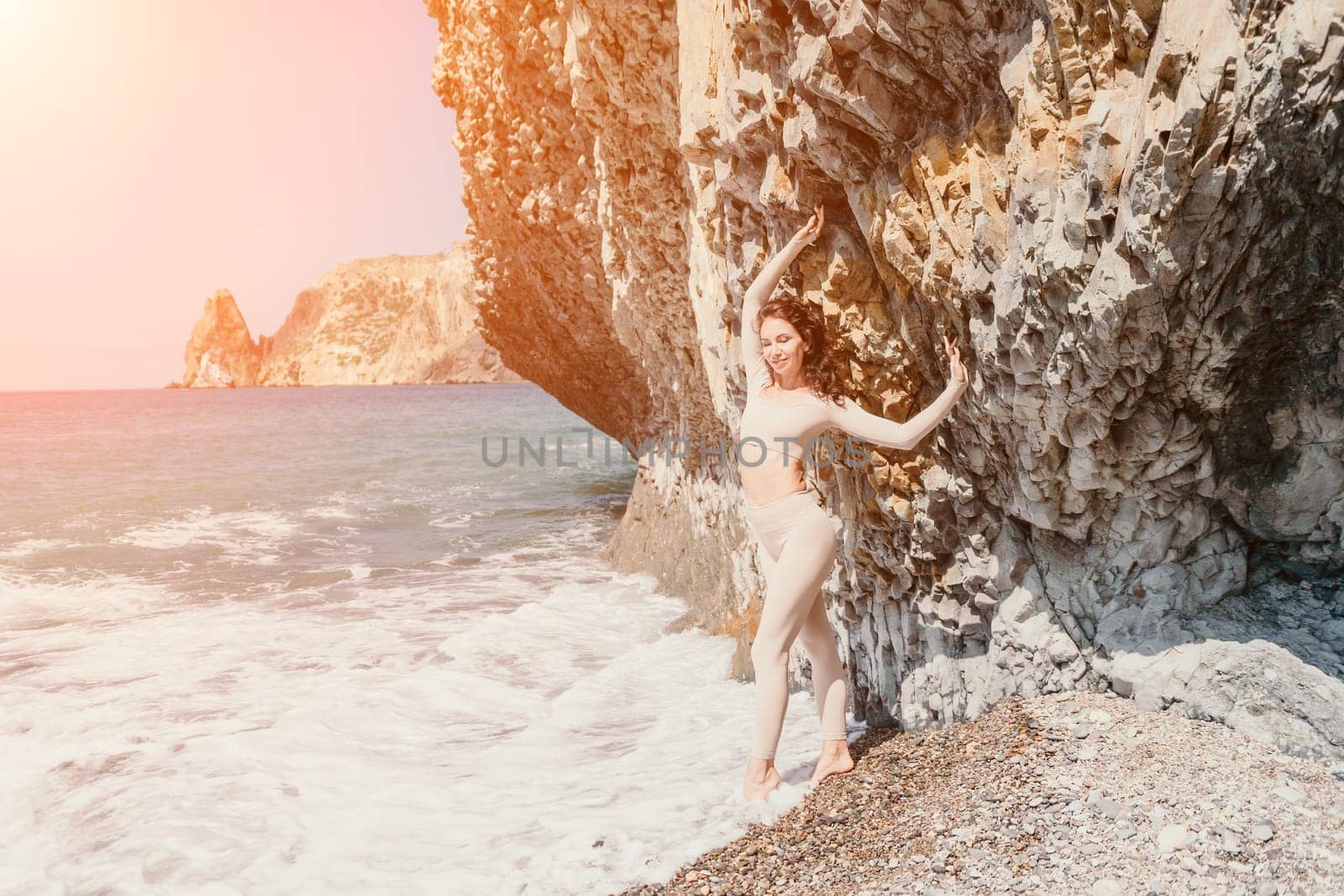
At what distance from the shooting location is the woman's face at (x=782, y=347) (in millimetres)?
4250

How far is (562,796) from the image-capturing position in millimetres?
4926

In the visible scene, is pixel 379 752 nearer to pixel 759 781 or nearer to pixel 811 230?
pixel 759 781

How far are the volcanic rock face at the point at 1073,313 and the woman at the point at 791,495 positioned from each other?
0.44 metres

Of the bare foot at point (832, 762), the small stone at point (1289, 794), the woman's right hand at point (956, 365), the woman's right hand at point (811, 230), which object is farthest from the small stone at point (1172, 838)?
the woman's right hand at point (811, 230)

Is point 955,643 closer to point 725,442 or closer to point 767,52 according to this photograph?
point 767,52

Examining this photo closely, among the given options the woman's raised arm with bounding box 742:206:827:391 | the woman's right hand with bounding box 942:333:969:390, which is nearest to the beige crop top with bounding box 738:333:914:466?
the woman's raised arm with bounding box 742:206:827:391

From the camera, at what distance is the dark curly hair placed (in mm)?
4258

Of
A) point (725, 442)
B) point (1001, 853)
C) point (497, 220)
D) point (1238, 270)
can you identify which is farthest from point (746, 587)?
point (497, 220)

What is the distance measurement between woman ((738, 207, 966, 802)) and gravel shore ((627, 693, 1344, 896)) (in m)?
0.37

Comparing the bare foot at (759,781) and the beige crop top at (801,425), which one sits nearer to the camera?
the beige crop top at (801,425)

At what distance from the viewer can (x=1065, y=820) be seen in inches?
121

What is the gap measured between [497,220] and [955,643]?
1296cm

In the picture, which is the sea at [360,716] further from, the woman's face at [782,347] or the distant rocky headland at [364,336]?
the distant rocky headland at [364,336]

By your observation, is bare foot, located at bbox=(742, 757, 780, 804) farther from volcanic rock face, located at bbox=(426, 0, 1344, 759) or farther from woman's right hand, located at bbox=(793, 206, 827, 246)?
woman's right hand, located at bbox=(793, 206, 827, 246)
